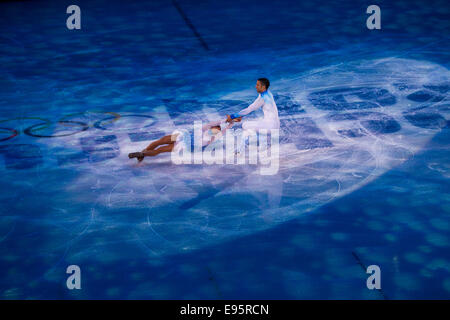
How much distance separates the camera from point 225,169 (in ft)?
30.3

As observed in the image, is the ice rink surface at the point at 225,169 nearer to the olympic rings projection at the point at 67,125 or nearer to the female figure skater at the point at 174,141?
the olympic rings projection at the point at 67,125

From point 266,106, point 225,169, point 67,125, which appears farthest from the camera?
point 67,125

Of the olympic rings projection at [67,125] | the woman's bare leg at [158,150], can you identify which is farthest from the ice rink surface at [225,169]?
the woman's bare leg at [158,150]

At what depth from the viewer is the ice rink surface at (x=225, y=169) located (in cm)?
645

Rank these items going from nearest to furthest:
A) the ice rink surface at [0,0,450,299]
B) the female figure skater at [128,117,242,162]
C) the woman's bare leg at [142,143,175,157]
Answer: the ice rink surface at [0,0,450,299], the female figure skater at [128,117,242,162], the woman's bare leg at [142,143,175,157]

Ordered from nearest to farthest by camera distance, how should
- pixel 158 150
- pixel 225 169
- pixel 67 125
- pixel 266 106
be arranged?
pixel 225 169 < pixel 158 150 < pixel 266 106 < pixel 67 125

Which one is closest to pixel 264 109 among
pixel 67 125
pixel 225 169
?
pixel 225 169

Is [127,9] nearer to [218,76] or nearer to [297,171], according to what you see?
[218,76]

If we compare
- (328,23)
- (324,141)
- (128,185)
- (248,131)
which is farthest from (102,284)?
(328,23)

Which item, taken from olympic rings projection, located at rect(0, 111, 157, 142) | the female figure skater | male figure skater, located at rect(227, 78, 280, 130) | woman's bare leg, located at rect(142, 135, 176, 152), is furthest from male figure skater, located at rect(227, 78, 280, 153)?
olympic rings projection, located at rect(0, 111, 157, 142)

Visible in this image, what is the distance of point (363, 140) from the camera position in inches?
406

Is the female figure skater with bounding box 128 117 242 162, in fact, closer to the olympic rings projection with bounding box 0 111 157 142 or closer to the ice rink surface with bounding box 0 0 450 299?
the ice rink surface with bounding box 0 0 450 299

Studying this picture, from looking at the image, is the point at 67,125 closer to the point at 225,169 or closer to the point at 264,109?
the point at 225,169

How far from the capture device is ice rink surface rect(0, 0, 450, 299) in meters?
6.45
